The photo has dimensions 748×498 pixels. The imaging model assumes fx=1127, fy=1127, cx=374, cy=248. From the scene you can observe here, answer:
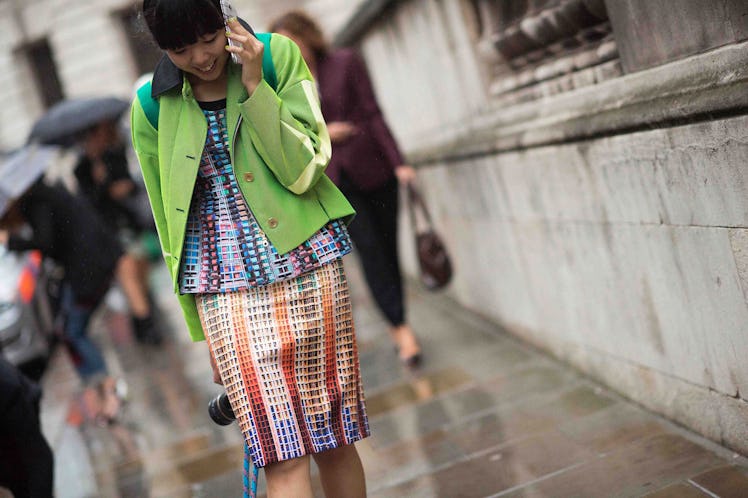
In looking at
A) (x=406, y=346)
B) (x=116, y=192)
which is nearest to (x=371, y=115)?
(x=406, y=346)

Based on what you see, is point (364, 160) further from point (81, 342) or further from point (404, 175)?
point (81, 342)

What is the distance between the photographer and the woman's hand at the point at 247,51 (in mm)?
3104

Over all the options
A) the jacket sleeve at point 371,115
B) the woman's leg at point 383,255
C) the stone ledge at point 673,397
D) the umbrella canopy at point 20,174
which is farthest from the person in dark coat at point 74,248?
the stone ledge at point 673,397

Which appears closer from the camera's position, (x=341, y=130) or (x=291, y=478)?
(x=291, y=478)

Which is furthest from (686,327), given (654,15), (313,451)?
(313,451)

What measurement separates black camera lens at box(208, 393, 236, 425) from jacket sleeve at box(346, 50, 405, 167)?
10.9 ft

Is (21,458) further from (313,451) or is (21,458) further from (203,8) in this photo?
(203,8)

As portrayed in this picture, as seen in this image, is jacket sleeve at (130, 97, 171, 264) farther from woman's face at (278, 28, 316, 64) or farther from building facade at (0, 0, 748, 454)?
woman's face at (278, 28, 316, 64)

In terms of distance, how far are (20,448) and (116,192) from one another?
233 inches

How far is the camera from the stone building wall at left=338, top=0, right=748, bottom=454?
147 inches

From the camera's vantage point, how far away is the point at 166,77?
10.7 feet

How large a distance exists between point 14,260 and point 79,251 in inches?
147

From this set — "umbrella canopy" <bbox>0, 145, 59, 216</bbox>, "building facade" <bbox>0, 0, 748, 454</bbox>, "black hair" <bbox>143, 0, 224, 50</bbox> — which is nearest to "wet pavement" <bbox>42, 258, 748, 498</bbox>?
"building facade" <bbox>0, 0, 748, 454</bbox>

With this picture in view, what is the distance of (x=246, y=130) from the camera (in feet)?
10.6
